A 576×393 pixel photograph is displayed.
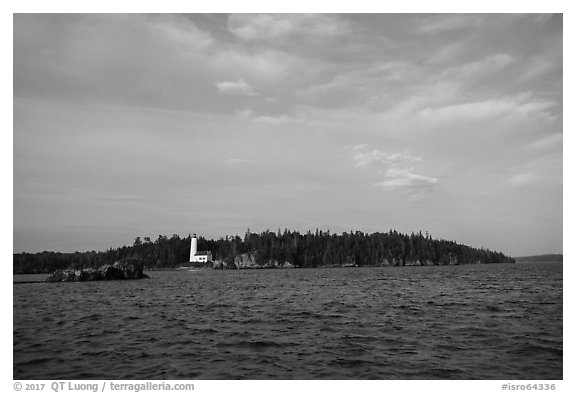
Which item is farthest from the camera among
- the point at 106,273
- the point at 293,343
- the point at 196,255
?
the point at 196,255

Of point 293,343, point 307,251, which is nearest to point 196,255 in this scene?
point 307,251

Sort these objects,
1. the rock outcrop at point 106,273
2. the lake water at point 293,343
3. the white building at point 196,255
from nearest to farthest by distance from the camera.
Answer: the lake water at point 293,343 < the rock outcrop at point 106,273 < the white building at point 196,255

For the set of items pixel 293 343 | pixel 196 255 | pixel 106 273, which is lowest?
pixel 196 255

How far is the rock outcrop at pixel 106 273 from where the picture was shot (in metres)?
65.5

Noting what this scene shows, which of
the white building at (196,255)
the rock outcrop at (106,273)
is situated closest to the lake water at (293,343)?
the rock outcrop at (106,273)

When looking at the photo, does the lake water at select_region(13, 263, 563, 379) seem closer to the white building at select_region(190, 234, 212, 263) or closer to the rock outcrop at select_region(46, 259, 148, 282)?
the rock outcrop at select_region(46, 259, 148, 282)

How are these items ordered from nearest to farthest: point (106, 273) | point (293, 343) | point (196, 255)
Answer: point (293, 343)
point (106, 273)
point (196, 255)

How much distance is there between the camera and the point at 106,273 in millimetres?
71375

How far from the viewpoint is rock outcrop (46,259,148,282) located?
65500 mm

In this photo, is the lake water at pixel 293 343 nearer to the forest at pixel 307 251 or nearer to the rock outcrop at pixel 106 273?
the rock outcrop at pixel 106 273

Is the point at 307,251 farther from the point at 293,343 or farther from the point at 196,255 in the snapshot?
the point at 293,343

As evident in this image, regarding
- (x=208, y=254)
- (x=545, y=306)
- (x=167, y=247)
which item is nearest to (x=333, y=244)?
(x=208, y=254)
